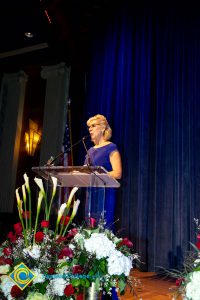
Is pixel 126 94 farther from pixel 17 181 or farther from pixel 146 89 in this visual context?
pixel 17 181

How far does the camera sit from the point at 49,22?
545 cm

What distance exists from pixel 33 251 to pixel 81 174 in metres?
1.21

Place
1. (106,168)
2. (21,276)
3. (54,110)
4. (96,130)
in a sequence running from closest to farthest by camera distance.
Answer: (21,276), (106,168), (96,130), (54,110)

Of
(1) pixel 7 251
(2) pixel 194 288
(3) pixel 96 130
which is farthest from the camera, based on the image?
(3) pixel 96 130

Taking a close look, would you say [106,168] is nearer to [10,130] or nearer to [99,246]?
[99,246]

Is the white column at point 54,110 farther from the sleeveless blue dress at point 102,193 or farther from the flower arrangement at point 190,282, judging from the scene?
the flower arrangement at point 190,282

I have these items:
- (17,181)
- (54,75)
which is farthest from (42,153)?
(54,75)

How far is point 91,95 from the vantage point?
219 inches

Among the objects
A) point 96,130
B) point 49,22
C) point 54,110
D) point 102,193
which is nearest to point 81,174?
point 102,193

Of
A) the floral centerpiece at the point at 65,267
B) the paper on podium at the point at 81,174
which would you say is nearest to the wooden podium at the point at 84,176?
the paper on podium at the point at 81,174

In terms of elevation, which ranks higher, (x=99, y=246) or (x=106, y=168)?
(x=106, y=168)

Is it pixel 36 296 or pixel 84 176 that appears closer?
pixel 36 296

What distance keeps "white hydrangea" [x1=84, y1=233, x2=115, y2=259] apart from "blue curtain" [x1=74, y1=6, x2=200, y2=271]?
225 cm

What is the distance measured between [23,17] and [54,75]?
1213mm
